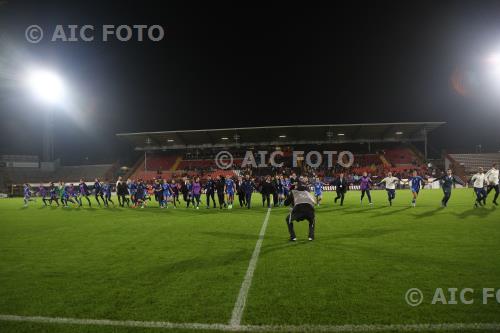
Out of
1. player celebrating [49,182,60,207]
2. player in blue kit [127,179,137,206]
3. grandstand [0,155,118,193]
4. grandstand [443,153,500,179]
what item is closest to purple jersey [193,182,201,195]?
player in blue kit [127,179,137,206]

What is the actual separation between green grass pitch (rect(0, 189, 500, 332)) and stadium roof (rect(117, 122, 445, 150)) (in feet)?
128

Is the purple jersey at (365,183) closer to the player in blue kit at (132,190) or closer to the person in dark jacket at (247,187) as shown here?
the person in dark jacket at (247,187)

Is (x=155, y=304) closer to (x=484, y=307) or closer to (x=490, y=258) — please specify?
(x=484, y=307)

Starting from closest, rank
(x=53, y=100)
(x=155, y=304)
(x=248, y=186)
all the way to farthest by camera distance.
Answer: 1. (x=155, y=304)
2. (x=248, y=186)
3. (x=53, y=100)

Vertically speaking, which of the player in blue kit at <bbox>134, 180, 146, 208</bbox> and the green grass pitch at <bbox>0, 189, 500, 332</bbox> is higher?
the player in blue kit at <bbox>134, 180, 146, 208</bbox>

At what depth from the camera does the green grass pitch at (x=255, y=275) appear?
4348mm

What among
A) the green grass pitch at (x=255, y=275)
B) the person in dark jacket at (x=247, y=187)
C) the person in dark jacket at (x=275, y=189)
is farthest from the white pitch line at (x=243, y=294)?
the person in dark jacket at (x=275, y=189)

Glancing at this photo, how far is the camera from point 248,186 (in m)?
20.4

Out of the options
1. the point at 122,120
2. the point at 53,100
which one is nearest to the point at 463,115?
the point at 122,120

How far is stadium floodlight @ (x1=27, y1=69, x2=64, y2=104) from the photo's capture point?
4119cm

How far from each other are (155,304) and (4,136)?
63045mm

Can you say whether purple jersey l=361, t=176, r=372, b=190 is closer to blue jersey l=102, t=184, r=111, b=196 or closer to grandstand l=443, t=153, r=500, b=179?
blue jersey l=102, t=184, r=111, b=196

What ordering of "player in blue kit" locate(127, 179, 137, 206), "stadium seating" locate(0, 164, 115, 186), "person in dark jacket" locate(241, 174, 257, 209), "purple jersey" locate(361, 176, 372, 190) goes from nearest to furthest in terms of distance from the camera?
1. "purple jersey" locate(361, 176, 372, 190)
2. "person in dark jacket" locate(241, 174, 257, 209)
3. "player in blue kit" locate(127, 179, 137, 206)
4. "stadium seating" locate(0, 164, 115, 186)

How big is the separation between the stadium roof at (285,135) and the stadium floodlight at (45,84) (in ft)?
35.6
